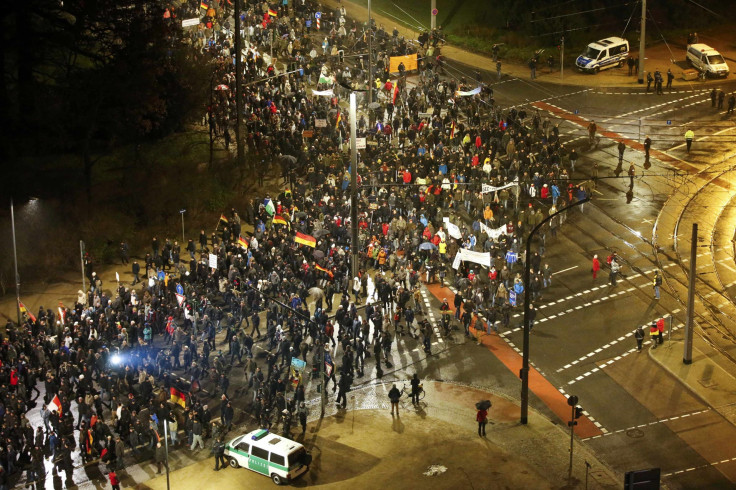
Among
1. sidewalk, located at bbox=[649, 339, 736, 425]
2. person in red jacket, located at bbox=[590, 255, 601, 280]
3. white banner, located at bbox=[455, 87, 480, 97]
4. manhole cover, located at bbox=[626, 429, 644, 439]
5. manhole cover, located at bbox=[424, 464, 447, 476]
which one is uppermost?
white banner, located at bbox=[455, 87, 480, 97]

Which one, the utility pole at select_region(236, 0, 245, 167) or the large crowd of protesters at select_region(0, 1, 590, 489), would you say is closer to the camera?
the large crowd of protesters at select_region(0, 1, 590, 489)

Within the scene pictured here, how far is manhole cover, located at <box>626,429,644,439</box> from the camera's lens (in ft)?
119

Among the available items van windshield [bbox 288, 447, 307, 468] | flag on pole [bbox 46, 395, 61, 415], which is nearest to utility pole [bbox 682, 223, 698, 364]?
van windshield [bbox 288, 447, 307, 468]

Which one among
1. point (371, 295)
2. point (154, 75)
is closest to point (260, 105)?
point (154, 75)

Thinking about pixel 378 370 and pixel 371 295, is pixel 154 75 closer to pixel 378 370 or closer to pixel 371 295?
pixel 371 295

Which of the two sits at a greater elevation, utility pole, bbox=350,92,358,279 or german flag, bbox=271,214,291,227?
utility pole, bbox=350,92,358,279

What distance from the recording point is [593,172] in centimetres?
5800

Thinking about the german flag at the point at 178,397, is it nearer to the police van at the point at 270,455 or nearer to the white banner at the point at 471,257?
the police van at the point at 270,455

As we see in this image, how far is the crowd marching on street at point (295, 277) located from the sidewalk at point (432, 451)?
126cm

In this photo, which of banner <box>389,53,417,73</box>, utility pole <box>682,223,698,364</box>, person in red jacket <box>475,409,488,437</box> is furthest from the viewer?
banner <box>389,53,417,73</box>

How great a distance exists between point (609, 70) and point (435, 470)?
4586 centimetres

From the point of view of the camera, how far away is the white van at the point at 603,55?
2835 inches

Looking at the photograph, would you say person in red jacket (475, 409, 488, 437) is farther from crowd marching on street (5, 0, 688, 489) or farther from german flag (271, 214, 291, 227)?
german flag (271, 214, 291, 227)

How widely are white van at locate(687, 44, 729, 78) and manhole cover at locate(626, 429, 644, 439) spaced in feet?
133
